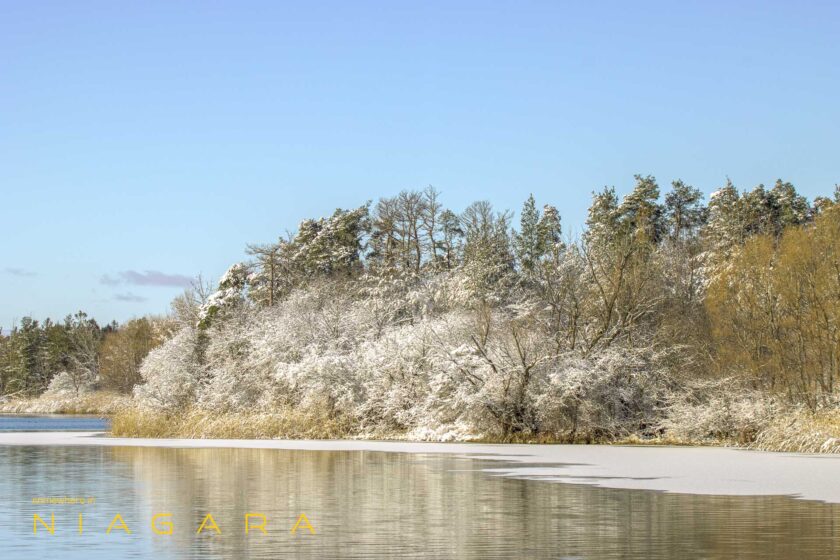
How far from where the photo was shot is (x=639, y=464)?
88.5 feet

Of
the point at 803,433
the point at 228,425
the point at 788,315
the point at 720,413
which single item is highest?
the point at 788,315

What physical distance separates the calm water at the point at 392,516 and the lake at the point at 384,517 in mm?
27

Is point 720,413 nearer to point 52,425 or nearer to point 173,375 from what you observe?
point 173,375

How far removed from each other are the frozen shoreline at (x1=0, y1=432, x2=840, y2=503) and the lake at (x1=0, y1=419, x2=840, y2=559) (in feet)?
4.32

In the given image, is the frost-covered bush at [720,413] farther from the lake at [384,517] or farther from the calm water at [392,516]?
the calm water at [392,516]

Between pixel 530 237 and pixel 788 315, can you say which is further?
pixel 530 237

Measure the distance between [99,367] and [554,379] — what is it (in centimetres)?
8234

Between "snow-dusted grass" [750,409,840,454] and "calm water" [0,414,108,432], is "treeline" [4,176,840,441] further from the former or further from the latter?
"calm water" [0,414,108,432]

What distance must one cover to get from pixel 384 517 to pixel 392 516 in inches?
7.0

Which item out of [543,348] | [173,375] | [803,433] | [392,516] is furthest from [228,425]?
[392,516]

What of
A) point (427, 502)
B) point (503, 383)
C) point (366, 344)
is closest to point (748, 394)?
point (503, 383)

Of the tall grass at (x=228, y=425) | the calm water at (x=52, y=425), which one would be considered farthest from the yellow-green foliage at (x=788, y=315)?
the calm water at (x=52, y=425)

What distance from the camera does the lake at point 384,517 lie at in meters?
12.8

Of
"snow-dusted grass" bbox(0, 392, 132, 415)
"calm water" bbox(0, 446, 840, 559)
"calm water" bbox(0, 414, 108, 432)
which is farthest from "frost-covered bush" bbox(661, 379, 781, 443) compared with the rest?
"snow-dusted grass" bbox(0, 392, 132, 415)
